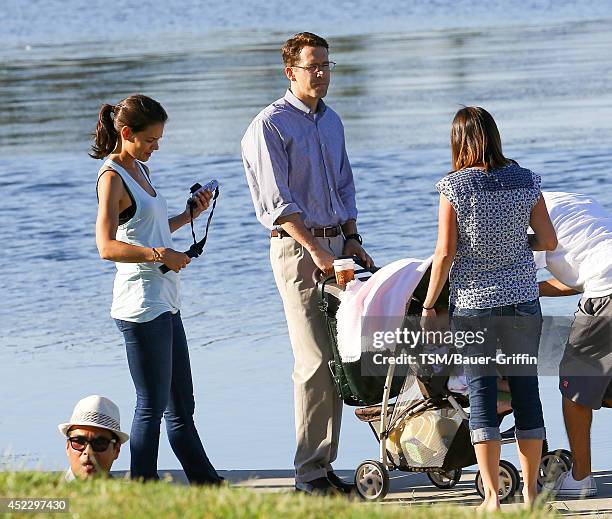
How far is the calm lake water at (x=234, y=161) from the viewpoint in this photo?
27.3ft

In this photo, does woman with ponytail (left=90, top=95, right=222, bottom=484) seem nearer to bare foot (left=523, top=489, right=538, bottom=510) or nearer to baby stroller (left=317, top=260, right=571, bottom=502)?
baby stroller (left=317, top=260, right=571, bottom=502)

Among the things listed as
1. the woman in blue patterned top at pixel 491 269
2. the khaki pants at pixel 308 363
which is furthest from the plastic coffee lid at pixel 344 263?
the woman in blue patterned top at pixel 491 269

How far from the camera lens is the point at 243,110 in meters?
20.0

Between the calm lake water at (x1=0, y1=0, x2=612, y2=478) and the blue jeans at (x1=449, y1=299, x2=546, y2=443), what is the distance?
1339mm

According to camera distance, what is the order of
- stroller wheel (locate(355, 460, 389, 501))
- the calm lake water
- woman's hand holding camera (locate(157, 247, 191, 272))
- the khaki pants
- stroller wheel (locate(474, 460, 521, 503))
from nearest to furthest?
woman's hand holding camera (locate(157, 247, 191, 272)), stroller wheel (locate(474, 460, 521, 503)), stroller wheel (locate(355, 460, 389, 501)), the khaki pants, the calm lake water

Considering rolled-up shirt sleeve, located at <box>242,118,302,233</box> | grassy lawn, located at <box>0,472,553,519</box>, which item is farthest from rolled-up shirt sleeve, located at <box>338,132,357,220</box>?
grassy lawn, located at <box>0,472,553,519</box>

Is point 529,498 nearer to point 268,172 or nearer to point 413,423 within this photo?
point 413,423

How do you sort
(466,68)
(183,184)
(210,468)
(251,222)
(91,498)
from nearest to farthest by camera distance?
(91,498) → (210,468) → (251,222) → (183,184) → (466,68)

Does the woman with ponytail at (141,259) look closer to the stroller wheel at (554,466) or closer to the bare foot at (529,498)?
the bare foot at (529,498)

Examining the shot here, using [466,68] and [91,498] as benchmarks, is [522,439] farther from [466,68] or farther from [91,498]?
[466,68]

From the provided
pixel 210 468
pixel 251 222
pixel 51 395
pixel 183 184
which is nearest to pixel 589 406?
pixel 210 468

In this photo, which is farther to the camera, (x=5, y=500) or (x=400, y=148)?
(x=400, y=148)

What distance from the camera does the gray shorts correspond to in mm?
6172

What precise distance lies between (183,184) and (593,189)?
426cm
